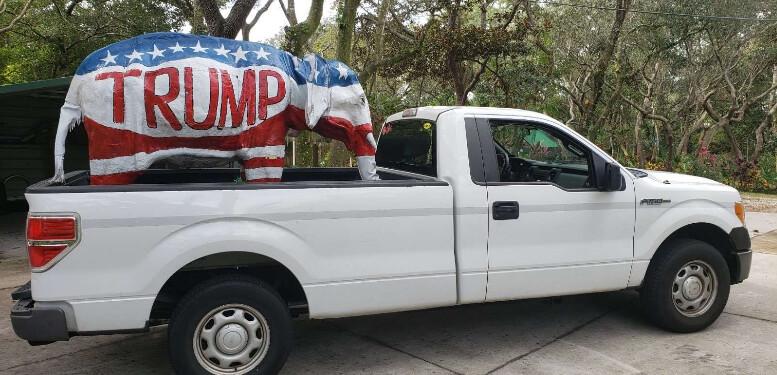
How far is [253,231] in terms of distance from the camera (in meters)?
3.37

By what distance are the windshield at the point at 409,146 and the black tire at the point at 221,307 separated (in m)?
1.44

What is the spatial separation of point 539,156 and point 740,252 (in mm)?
1745

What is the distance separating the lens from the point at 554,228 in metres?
4.12

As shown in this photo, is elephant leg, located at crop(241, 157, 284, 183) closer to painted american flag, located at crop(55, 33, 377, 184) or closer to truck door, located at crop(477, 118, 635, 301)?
painted american flag, located at crop(55, 33, 377, 184)

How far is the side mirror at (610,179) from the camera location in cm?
419

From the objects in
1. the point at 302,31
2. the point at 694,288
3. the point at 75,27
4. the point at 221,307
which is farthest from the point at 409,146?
the point at 75,27

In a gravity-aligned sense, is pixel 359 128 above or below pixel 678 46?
below

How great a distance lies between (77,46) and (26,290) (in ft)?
50.8

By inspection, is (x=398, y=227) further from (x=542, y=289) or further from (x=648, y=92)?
(x=648, y=92)

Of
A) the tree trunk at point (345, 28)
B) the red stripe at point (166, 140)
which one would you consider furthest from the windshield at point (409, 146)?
the tree trunk at point (345, 28)

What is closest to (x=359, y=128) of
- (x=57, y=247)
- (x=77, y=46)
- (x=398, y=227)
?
(x=398, y=227)

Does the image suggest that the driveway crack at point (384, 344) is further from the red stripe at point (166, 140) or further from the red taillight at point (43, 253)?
the red taillight at point (43, 253)

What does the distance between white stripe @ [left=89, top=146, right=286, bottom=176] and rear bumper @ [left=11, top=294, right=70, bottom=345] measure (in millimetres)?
865

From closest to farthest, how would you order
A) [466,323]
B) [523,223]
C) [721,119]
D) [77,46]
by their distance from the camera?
[523,223], [466,323], [77,46], [721,119]
